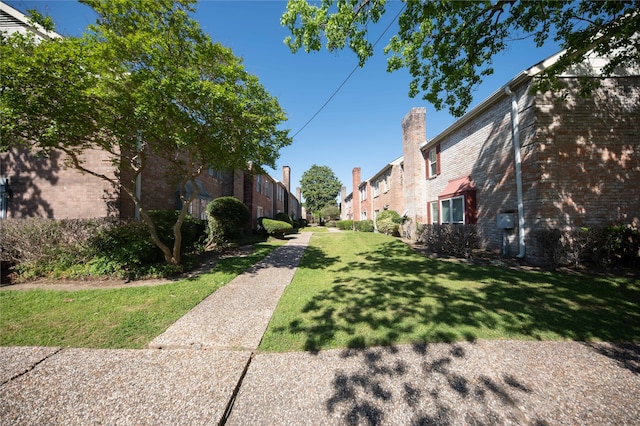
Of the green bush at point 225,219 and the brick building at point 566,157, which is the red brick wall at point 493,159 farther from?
the green bush at point 225,219

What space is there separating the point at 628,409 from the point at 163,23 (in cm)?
1019

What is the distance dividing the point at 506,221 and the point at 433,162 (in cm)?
710

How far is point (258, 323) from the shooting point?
3.96 m

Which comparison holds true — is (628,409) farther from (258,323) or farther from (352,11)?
(352,11)

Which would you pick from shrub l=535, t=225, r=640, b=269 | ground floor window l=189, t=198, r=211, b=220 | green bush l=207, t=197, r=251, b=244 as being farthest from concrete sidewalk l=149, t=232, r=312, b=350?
shrub l=535, t=225, r=640, b=269

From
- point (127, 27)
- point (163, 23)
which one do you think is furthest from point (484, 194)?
point (127, 27)

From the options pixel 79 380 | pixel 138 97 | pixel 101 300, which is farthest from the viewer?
pixel 138 97

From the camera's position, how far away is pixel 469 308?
173 inches

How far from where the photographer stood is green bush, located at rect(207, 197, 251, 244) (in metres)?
11.6

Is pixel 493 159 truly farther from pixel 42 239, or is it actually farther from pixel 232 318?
pixel 42 239

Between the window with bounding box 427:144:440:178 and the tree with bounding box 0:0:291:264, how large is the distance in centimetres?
1133

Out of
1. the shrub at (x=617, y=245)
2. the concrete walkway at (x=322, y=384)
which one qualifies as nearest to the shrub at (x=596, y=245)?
the shrub at (x=617, y=245)

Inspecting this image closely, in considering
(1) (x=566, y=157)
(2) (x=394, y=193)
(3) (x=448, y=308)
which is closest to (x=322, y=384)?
(3) (x=448, y=308)

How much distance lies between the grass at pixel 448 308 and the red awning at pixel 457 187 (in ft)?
17.3
